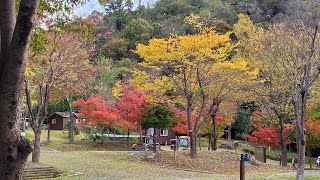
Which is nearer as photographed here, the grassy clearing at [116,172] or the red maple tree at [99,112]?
the grassy clearing at [116,172]

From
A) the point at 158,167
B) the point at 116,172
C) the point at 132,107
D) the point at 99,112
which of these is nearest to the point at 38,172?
the point at 116,172

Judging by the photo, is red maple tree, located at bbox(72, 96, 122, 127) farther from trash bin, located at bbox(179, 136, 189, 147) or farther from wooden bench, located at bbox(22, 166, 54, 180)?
wooden bench, located at bbox(22, 166, 54, 180)

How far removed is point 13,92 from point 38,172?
40.7ft

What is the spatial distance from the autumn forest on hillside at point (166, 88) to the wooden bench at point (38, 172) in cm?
32

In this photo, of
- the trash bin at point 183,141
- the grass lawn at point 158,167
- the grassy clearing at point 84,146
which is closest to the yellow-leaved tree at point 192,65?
the grass lawn at point 158,167

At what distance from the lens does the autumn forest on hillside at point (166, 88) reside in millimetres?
4203

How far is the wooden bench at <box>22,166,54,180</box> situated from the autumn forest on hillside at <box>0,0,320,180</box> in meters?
0.32

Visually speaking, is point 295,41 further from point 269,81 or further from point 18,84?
point 18,84

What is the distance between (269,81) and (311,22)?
10.00 metres

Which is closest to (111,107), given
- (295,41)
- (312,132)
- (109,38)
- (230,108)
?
(230,108)

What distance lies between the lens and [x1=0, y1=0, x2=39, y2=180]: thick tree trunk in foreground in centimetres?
405

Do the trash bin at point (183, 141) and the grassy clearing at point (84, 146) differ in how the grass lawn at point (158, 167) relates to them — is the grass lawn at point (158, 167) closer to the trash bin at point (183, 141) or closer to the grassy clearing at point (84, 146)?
the grassy clearing at point (84, 146)

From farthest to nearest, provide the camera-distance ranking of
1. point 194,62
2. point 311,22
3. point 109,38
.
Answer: point 109,38 < point 194,62 < point 311,22

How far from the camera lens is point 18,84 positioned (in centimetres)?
412
